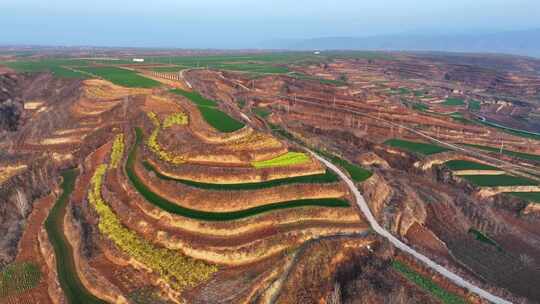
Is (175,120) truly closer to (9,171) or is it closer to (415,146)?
(9,171)

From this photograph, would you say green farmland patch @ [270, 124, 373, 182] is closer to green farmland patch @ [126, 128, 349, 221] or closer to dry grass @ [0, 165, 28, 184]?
green farmland patch @ [126, 128, 349, 221]

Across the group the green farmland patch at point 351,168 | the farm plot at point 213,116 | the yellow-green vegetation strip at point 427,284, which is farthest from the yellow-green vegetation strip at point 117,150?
the yellow-green vegetation strip at point 427,284

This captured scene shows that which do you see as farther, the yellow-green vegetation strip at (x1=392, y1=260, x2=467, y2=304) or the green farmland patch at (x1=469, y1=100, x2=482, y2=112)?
the green farmland patch at (x1=469, y1=100, x2=482, y2=112)

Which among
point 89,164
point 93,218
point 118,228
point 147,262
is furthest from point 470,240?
point 89,164

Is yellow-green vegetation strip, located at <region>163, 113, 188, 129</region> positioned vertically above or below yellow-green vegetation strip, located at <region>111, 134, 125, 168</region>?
above

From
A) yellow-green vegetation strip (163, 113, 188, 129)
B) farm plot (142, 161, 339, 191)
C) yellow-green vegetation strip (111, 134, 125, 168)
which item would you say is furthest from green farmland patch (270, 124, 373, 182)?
yellow-green vegetation strip (111, 134, 125, 168)

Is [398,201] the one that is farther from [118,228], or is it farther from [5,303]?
[5,303]
